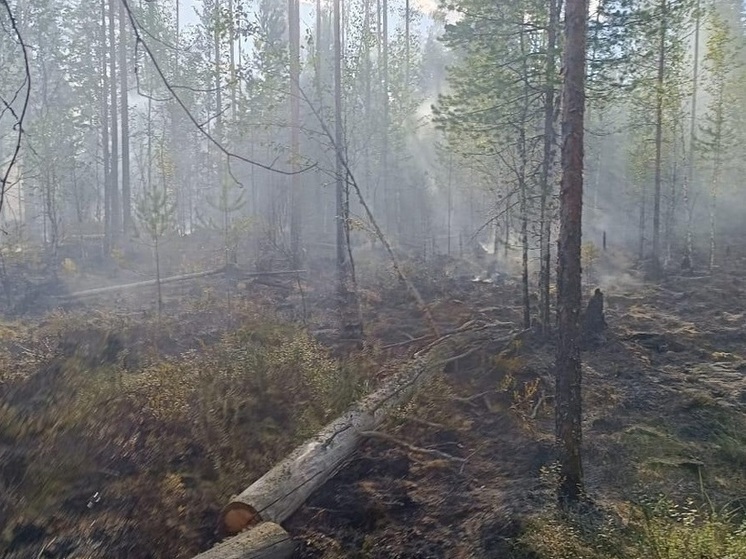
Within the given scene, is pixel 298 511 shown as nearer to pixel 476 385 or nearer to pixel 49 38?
pixel 476 385

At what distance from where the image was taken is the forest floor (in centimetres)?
493

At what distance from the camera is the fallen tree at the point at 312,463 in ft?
16.7

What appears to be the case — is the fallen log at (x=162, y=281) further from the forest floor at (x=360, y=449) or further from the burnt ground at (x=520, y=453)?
the burnt ground at (x=520, y=453)

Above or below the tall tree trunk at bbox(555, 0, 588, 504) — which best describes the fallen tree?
below

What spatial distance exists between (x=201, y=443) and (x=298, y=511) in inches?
55.3

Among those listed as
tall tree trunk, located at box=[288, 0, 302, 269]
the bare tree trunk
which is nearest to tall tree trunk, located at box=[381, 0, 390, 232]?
the bare tree trunk

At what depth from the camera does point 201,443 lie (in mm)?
6305

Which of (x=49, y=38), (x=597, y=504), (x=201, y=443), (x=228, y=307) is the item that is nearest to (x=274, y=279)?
(x=228, y=307)

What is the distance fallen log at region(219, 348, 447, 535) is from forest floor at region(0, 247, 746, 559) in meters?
0.23

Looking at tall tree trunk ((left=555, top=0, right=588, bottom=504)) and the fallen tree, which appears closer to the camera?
the fallen tree

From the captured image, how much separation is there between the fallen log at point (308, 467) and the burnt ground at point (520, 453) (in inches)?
9.0

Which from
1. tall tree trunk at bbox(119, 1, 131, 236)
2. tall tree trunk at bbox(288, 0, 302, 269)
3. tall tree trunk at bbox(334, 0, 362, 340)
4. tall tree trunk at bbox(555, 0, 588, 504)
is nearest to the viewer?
tall tree trunk at bbox(555, 0, 588, 504)

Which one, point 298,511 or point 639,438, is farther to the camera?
point 639,438

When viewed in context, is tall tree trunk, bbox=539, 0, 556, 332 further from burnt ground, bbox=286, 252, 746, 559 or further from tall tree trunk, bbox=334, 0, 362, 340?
tall tree trunk, bbox=334, 0, 362, 340
